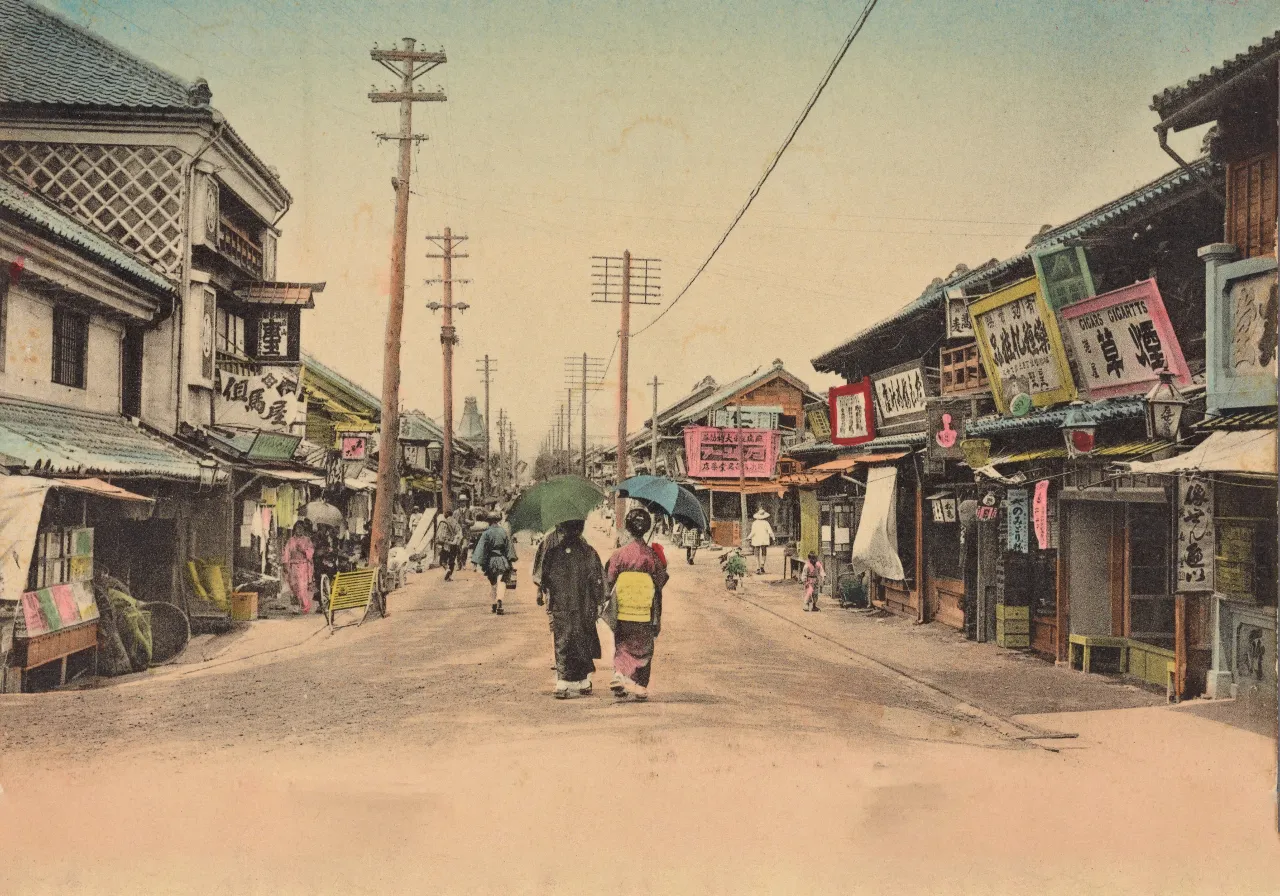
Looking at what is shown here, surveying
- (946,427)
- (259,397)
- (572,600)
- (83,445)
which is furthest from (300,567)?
(946,427)

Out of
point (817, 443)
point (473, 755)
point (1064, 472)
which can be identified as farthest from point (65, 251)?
point (817, 443)

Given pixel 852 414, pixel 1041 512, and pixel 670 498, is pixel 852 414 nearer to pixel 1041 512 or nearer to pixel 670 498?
pixel 1041 512

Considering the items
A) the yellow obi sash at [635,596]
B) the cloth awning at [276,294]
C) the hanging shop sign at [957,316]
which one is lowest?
the yellow obi sash at [635,596]

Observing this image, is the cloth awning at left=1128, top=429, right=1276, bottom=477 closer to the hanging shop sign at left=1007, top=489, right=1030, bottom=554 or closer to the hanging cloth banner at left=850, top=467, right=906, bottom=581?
the hanging shop sign at left=1007, top=489, right=1030, bottom=554

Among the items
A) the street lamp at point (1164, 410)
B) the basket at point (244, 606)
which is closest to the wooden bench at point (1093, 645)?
the street lamp at point (1164, 410)

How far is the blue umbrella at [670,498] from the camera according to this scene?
9.14 meters

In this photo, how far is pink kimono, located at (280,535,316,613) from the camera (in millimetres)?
14523

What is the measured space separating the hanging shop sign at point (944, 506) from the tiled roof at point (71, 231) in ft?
41.3

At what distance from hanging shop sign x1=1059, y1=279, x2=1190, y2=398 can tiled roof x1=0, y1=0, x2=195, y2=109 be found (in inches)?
413

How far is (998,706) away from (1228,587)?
2.65m

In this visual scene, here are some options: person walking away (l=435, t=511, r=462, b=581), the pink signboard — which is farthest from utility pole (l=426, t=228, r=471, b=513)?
the pink signboard

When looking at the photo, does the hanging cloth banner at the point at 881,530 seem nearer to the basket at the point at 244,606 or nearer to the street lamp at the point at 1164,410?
the street lamp at the point at 1164,410

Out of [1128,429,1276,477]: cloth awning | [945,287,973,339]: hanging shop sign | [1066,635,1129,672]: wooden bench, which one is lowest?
[1066,635,1129,672]: wooden bench

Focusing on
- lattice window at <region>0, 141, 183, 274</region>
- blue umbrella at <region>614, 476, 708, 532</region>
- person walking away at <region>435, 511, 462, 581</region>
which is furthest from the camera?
person walking away at <region>435, 511, 462, 581</region>
